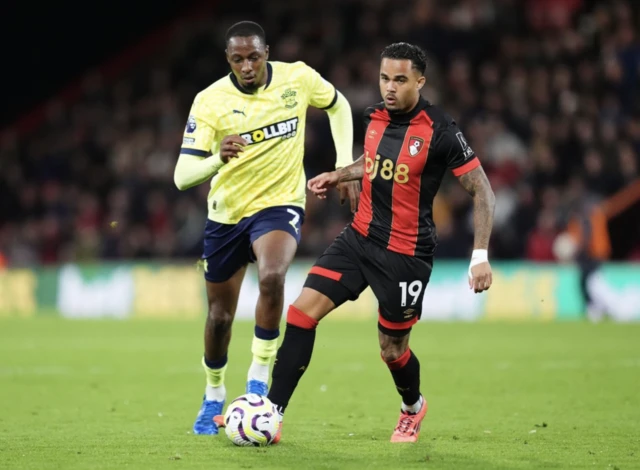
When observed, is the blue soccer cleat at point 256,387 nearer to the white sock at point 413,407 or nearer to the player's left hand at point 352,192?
the white sock at point 413,407

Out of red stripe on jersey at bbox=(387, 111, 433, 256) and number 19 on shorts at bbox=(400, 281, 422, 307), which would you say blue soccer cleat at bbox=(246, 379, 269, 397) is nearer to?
number 19 on shorts at bbox=(400, 281, 422, 307)

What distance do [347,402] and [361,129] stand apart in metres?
12.0

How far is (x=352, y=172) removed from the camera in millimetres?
6691

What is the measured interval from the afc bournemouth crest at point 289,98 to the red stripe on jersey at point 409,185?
3.74ft

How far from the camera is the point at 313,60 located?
21328 millimetres

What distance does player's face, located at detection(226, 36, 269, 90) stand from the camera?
22.8ft

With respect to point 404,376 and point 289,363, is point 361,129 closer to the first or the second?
point 404,376

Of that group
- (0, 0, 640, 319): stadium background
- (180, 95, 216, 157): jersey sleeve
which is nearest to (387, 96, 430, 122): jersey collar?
(180, 95, 216, 157): jersey sleeve

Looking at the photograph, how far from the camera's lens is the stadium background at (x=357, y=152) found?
17562mm

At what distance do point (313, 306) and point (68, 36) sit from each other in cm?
1982

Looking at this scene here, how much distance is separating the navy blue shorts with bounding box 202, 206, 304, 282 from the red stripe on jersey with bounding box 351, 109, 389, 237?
63cm

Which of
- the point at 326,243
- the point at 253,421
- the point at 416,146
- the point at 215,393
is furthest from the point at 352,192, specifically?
the point at 326,243

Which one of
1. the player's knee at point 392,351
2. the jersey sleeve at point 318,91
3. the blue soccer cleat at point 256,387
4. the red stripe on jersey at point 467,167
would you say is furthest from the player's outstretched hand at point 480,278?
the jersey sleeve at point 318,91

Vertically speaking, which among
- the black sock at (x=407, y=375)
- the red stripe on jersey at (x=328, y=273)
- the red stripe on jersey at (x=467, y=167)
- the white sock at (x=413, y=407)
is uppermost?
the red stripe on jersey at (x=467, y=167)
